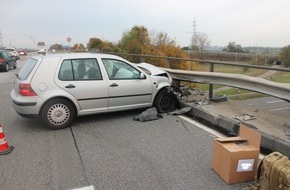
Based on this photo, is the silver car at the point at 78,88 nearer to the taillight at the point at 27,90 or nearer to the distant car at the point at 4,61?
the taillight at the point at 27,90

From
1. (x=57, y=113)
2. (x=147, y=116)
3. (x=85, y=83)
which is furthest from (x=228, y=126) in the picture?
(x=57, y=113)

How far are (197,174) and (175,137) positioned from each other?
59.5 inches

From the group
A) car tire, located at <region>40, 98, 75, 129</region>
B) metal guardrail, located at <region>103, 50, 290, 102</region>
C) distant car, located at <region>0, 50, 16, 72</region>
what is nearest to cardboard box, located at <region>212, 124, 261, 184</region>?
metal guardrail, located at <region>103, 50, 290, 102</region>

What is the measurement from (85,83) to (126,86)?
0.99 meters

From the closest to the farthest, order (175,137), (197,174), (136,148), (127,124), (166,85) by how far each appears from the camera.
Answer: (197,174) → (136,148) → (175,137) → (127,124) → (166,85)

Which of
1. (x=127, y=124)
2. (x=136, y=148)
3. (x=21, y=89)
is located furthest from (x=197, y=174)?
(x=21, y=89)

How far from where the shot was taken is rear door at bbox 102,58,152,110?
21.2 ft

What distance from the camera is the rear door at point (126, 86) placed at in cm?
646

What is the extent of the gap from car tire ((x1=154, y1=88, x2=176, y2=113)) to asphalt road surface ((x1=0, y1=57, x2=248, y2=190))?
621 millimetres

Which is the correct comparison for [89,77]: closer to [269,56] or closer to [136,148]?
[136,148]

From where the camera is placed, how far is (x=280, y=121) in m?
5.60

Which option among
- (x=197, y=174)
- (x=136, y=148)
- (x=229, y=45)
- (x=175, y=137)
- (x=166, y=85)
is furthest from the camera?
(x=229, y=45)

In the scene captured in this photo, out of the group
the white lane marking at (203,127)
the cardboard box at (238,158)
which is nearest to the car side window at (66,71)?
the white lane marking at (203,127)

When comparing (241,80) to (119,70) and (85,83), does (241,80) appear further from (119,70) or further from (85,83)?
(85,83)
